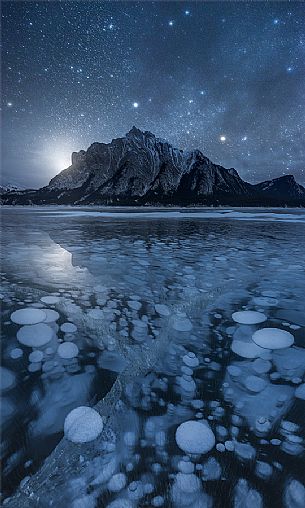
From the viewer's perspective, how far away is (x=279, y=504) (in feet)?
3.41

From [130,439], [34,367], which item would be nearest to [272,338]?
[130,439]

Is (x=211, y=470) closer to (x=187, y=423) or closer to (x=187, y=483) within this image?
(x=187, y=483)

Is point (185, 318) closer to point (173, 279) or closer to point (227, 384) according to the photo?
point (227, 384)

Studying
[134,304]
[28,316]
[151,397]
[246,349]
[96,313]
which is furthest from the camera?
[134,304]

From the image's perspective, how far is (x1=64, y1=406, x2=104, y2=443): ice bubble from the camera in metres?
1.32

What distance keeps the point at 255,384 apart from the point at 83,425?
112 cm

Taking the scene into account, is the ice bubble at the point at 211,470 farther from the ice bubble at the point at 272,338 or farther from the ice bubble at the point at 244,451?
the ice bubble at the point at 272,338

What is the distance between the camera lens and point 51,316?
2.45 meters

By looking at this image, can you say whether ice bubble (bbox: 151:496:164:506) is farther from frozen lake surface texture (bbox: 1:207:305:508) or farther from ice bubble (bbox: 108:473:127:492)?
ice bubble (bbox: 108:473:127:492)

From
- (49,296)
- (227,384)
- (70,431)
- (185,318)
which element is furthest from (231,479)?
(49,296)

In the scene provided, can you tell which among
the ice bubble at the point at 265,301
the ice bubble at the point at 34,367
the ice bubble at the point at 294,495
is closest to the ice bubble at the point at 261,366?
the ice bubble at the point at 294,495

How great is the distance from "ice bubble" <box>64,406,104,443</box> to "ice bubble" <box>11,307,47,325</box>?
1115 mm

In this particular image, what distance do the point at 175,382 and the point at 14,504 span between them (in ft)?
3.27

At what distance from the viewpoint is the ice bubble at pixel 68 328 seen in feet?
7.30
